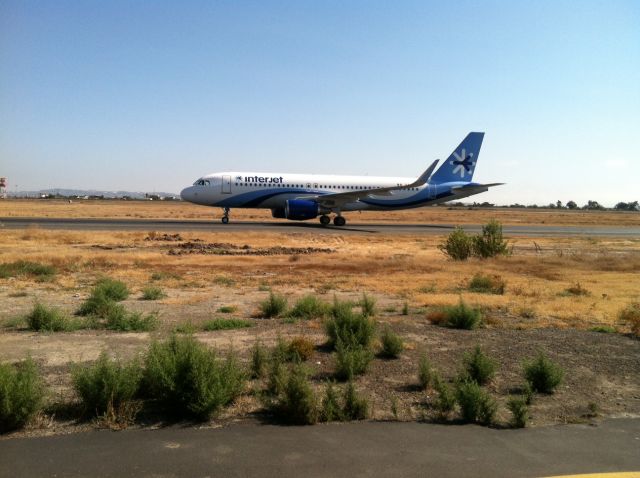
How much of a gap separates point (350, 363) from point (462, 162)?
43.8 meters

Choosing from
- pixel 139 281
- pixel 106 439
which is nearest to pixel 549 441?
pixel 106 439

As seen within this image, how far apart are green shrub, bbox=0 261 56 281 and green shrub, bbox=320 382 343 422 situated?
1196 cm

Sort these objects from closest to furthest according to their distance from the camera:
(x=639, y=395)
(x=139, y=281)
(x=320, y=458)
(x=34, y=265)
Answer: (x=320, y=458) → (x=639, y=395) → (x=139, y=281) → (x=34, y=265)

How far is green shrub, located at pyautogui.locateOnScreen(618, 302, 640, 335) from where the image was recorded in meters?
9.70

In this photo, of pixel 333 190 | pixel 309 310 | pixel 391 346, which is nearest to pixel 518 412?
pixel 391 346

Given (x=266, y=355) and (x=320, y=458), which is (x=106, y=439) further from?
(x=266, y=355)

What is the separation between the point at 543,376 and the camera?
21.4ft

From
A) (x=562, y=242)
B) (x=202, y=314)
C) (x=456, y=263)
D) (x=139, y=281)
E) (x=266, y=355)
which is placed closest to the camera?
(x=266, y=355)

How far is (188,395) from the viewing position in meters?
5.47

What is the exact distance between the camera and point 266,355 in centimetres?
712

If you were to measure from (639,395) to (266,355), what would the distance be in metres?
4.61

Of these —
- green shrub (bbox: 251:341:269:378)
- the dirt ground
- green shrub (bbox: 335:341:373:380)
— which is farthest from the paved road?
green shrub (bbox: 335:341:373:380)

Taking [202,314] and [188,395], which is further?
[202,314]

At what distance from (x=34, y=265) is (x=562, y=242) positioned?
30387mm
